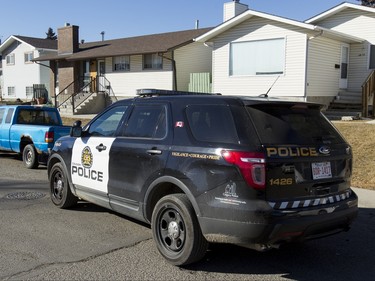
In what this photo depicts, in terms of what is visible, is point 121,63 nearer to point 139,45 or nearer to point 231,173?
point 139,45

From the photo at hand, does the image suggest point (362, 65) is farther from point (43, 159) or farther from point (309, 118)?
point (309, 118)

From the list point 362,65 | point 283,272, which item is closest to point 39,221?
point 283,272

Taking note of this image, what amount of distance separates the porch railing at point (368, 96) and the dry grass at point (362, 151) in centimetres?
337

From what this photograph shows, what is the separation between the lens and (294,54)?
17906 mm

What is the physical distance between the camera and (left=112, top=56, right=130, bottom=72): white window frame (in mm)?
26906

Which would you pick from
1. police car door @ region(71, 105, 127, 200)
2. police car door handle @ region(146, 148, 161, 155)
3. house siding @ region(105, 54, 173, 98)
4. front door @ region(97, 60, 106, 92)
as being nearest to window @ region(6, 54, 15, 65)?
front door @ region(97, 60, 106, 92)

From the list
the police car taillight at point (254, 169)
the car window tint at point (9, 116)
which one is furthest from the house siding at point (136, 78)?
the police car taillight at point (254, 169)

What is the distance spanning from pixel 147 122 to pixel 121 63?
22885 millimetres

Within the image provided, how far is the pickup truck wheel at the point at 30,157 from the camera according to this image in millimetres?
10484

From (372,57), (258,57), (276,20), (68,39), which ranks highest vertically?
(68,39)

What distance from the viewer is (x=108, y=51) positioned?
2742cm

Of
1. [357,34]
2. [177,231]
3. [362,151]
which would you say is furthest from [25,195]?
[357,34]

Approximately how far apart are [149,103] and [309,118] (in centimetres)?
191

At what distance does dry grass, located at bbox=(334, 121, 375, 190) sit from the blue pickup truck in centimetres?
689
